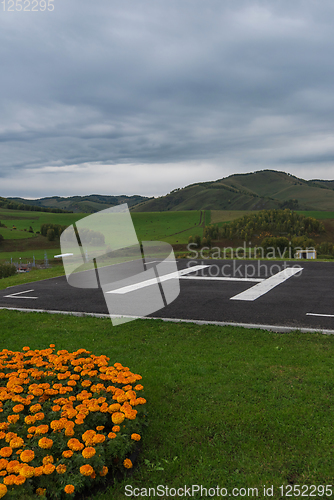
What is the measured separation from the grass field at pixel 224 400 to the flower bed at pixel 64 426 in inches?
11.9

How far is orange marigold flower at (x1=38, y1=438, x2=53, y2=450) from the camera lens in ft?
9.36

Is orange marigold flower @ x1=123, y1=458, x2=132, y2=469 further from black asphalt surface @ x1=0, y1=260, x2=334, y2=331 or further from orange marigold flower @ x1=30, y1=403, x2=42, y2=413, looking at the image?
black asphalt surface @ x1=0, y1=260, x2=334, y2=331

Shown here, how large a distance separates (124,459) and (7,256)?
318 ft

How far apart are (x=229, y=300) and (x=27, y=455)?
23.7ft

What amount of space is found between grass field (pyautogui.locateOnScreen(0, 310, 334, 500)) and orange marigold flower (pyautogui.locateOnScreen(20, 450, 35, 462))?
0.70 metres

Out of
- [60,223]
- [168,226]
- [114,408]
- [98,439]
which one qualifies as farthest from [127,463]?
[60,223]

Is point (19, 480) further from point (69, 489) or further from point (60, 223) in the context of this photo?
point (60, 223)

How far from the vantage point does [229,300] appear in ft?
30.3

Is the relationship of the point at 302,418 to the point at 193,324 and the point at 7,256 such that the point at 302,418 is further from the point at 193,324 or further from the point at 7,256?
the point at 7,256

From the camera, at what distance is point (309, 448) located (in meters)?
3.24

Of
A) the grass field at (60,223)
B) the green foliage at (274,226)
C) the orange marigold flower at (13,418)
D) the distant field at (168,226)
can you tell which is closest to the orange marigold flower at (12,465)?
the orange marigold flower at (13,418)

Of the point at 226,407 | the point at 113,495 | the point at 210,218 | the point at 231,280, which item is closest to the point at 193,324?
the point at 226,407

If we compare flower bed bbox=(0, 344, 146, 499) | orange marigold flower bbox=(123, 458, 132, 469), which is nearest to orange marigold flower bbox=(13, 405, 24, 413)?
flower bed bbox=(0, 344, 146, 499)

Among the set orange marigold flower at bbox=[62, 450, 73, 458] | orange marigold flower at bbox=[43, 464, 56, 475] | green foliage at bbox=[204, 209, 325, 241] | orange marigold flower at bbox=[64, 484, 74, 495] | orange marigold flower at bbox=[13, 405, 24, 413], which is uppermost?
orange marigold flower at bbox=[13, 405, 24, 413]
